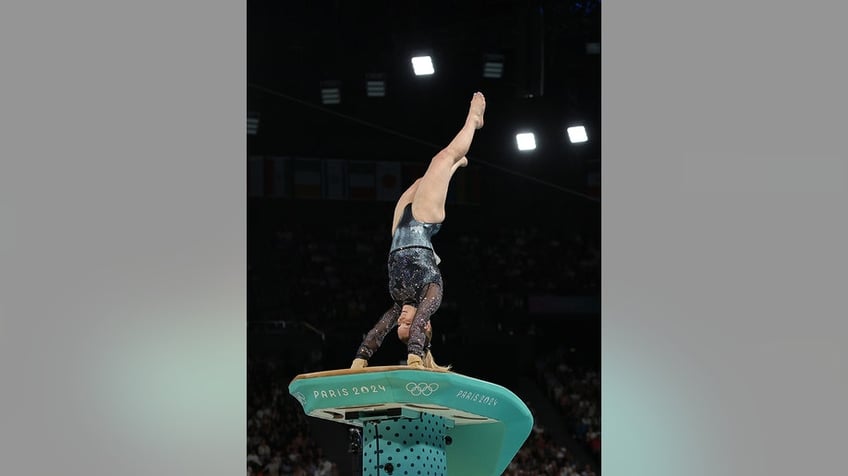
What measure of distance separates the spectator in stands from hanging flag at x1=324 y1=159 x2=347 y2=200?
39.5ft

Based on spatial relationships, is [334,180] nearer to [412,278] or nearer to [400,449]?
[412,278]

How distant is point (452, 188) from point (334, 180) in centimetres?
214

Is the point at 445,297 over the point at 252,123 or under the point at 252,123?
under

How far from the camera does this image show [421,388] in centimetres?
951

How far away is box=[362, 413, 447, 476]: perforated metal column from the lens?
9922 mm

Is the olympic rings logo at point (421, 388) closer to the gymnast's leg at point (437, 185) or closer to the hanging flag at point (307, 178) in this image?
the gymnast's leg at point (437, 185)

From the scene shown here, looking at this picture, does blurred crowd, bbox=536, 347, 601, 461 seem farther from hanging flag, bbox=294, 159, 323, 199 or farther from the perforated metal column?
the perforated metal column

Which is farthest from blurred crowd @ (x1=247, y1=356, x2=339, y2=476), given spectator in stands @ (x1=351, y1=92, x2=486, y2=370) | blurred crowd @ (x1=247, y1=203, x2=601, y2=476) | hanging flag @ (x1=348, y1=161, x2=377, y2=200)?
spectator in stands @ (x1=351, y1=92, x2=486, y2=370)

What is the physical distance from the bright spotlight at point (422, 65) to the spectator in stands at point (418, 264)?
6988mm

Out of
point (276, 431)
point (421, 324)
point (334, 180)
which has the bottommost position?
point (276, 431)

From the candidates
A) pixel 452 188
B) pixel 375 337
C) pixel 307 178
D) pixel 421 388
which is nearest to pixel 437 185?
pixel 375 337

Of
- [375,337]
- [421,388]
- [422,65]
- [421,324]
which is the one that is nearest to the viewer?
[421,388]
